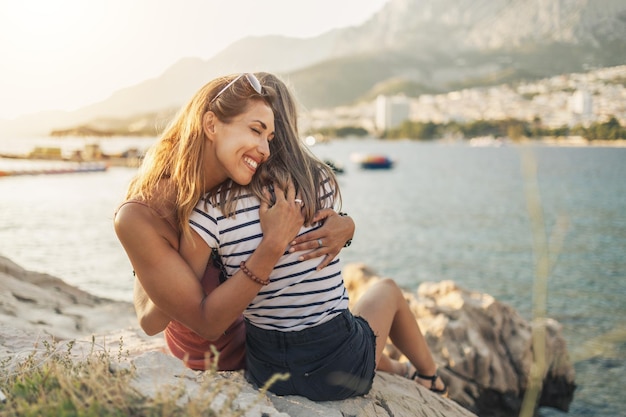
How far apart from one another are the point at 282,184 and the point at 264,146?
150 mm

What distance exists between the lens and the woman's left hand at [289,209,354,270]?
2115 mm

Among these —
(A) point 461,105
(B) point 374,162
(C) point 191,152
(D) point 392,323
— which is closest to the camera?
(C) point 191,152

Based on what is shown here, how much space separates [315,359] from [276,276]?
1.23 ft

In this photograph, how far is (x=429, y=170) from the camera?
5691cm

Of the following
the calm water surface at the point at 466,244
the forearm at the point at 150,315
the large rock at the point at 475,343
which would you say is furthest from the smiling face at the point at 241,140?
the large rock at the point at 475,343

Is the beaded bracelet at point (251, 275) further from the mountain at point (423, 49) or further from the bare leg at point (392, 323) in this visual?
the mountain at point (423, 49)

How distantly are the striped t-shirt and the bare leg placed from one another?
0.38m

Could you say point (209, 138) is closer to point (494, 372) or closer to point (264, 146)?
point (264, 146)

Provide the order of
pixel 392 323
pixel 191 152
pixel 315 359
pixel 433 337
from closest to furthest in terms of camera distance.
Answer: pixel 191 152, pixel 315 359, pixel 392 323, pixel 433 337

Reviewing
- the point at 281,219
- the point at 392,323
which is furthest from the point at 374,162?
the point at 281,219

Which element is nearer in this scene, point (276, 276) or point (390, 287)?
point (276, 276)

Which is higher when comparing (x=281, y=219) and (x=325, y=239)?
(x=281, y=219)

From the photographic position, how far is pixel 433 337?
15.0 ft

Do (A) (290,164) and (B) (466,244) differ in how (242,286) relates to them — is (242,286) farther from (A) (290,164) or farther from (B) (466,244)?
(B) (466,244)
